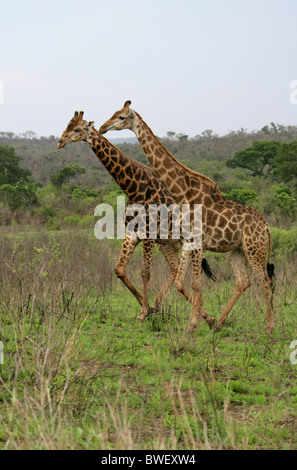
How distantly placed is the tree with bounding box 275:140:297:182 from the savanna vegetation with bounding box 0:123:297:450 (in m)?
5.39

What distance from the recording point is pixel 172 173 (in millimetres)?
6062

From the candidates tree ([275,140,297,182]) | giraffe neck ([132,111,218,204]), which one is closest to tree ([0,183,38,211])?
tree ([275,140,297,182])

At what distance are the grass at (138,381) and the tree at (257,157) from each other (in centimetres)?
1888

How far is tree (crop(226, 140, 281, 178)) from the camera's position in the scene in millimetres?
25891

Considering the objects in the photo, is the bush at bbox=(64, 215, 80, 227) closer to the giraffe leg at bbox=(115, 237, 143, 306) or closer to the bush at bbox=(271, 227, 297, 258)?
the bush at bbox=(271, 227, 297, 258)

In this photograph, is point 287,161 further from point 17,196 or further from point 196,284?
point 196,284

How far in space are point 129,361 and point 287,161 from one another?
16.3 meters

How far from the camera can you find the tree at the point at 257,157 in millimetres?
25891

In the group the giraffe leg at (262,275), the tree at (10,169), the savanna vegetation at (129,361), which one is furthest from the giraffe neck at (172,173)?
the tree at (10,169)

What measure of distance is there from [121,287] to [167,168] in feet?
12.2

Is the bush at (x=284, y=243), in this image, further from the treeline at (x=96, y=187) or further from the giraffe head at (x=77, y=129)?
the giraffe head at (x=77, y=129)

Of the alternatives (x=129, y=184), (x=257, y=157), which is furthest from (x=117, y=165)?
(x=257, y=157)
